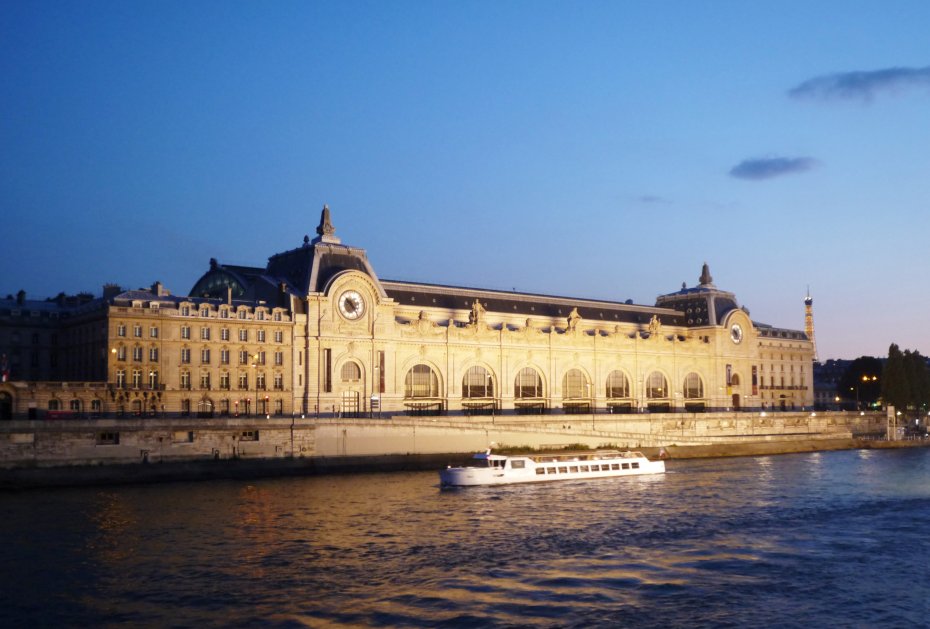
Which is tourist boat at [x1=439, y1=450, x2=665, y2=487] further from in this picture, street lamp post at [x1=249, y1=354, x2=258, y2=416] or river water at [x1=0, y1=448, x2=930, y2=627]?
street lamp post at [x1=249, y1=354, x2=258, y2=416]

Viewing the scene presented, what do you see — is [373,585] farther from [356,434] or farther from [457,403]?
[457,403]

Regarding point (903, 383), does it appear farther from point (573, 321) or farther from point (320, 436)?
point (320, 436)

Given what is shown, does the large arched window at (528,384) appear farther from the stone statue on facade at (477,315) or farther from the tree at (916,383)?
the tree at (916,383)

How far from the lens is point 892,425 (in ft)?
401

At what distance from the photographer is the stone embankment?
64.8 metres

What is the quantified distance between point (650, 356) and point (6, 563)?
8743 cm

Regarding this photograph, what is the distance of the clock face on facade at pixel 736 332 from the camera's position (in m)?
125

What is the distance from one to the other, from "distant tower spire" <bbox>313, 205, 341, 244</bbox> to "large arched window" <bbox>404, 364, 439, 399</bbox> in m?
14.7

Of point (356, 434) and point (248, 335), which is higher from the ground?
point (248, 335)

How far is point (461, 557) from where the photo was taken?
40000mm

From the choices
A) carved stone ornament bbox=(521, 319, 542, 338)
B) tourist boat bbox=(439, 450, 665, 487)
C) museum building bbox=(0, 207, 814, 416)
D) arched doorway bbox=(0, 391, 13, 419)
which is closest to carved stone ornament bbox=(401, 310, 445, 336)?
museum building bbox=(0, 207, 814, 416)

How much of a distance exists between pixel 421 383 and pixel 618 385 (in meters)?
27.8

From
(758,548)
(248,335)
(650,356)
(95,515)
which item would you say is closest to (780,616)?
(758,548)

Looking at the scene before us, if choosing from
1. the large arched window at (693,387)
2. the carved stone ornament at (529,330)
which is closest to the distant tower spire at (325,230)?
the carved stone ornament at (529,330)
